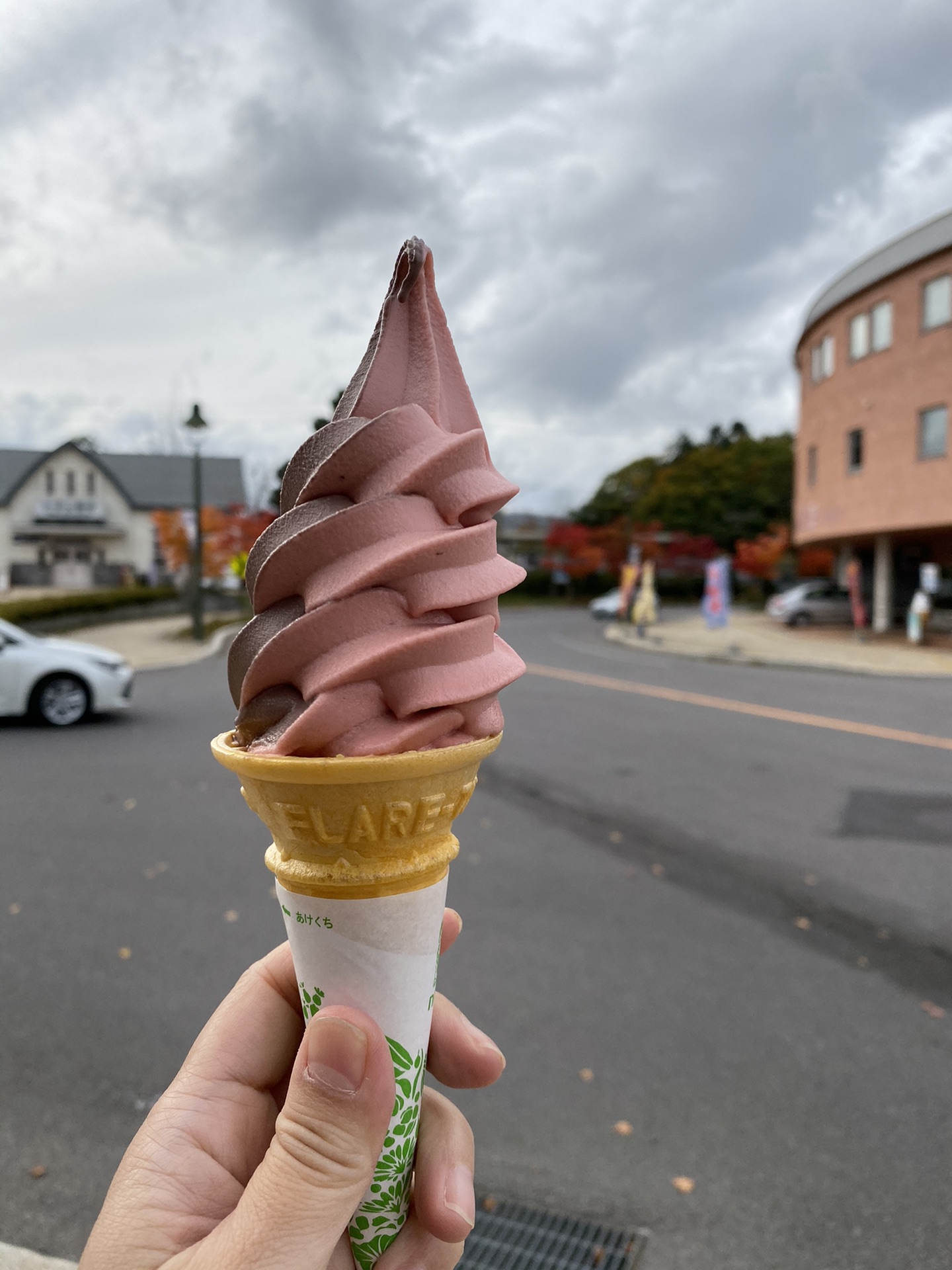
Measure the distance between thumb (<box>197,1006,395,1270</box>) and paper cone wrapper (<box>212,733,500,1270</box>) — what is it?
11cm

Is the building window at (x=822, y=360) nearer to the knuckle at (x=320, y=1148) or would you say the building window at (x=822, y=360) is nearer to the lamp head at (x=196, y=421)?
the lamp head at (x=196, y=421)

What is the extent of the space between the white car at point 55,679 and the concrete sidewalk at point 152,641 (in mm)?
6524

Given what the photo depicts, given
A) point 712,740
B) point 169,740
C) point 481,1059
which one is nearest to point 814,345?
point 712,740

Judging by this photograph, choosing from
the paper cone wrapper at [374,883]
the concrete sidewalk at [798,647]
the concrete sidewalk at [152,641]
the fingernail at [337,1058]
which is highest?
the paper cone wrapper at [374,883]

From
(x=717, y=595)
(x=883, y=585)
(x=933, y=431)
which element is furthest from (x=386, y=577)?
(x=883, y=585)

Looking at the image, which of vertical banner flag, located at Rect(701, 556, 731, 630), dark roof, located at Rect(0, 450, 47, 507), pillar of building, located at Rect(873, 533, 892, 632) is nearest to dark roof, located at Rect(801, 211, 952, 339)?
pillar of building, located at Rect(873, 533, 892, 632)

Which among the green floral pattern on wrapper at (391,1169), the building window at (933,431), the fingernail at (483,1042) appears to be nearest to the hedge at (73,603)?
the fingernail at (483,1042)

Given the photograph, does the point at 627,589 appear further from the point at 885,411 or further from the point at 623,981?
the point at 623,981

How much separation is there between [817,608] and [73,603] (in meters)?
27.5

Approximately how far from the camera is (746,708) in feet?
44.4

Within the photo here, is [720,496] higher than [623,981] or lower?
higher

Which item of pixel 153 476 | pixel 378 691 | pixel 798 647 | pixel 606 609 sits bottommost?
pixel 798 647

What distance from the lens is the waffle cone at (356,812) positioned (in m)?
1.52

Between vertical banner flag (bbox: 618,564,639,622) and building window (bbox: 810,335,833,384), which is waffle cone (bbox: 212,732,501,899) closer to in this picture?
vertical banner flag (bbox: 618,564,639,622)
